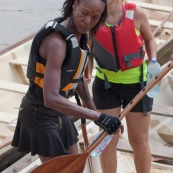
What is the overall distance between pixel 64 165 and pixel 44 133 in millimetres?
179

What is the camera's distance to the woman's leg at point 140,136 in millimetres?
3254

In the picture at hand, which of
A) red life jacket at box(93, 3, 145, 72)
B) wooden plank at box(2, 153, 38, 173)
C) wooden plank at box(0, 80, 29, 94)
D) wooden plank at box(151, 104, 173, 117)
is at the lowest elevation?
wooden plank at box(151, 104, 173, 117)

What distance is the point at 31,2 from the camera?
8758 millimetres

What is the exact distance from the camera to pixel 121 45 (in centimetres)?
318

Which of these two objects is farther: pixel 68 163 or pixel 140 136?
pixel 140 136

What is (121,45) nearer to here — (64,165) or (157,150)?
(64,165)

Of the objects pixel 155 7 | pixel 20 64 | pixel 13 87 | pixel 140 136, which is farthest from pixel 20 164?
pixel 155 7

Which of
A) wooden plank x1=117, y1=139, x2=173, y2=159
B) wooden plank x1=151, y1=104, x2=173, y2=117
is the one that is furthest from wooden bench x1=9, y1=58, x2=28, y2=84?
wooden plank x1=117, y1=139, x2=173, y2=159

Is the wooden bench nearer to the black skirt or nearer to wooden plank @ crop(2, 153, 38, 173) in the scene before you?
wooden plank @ crop(2, 153, 38, 173)

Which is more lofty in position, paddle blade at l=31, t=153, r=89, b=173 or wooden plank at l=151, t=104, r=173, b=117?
paddle blade at l=31, t=153, r=89, b=173

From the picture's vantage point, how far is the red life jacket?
124 inches

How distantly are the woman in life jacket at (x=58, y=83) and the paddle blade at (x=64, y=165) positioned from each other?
7 cm

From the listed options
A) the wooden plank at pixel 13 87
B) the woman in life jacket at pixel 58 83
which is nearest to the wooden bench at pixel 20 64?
the wooden plank at pixel 13 87

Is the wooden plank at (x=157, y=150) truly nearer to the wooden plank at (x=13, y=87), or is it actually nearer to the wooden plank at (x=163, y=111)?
the wooden plank at (x=163, y=111)
